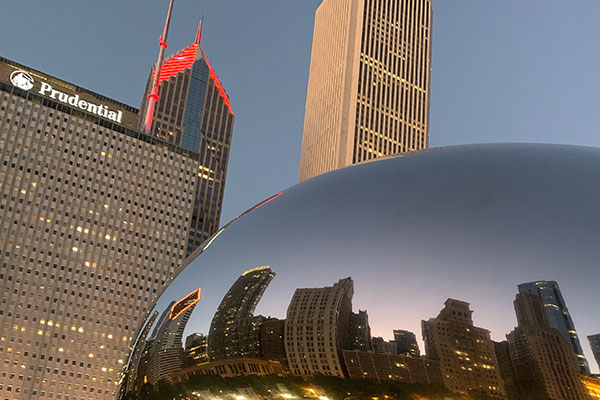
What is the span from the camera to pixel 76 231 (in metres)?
86.1

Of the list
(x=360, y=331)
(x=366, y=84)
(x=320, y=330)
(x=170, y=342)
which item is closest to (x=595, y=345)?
(x=360, y=331)

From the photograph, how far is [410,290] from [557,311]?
528 millimetres

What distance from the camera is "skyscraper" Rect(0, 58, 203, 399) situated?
7869 cm

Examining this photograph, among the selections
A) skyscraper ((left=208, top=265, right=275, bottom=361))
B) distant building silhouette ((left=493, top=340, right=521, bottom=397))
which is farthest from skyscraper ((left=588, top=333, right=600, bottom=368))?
skyscraper ((left=208, top=265, right=275, bottom=361))

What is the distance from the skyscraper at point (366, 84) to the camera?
84.8 meters

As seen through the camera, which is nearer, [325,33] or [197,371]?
[197,371]

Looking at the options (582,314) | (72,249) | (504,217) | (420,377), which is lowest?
(420,377)

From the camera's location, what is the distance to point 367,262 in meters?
2.70

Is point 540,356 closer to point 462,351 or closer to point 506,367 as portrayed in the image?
point 506,367

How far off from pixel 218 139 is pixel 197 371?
433 feet

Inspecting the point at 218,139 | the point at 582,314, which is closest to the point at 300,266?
the point at 582,314

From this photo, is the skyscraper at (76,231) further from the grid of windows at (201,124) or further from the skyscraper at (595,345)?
the skyscraper at (595,345)

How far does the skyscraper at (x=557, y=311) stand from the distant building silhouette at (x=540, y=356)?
0.02 m

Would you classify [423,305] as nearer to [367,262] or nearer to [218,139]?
[367,262]
